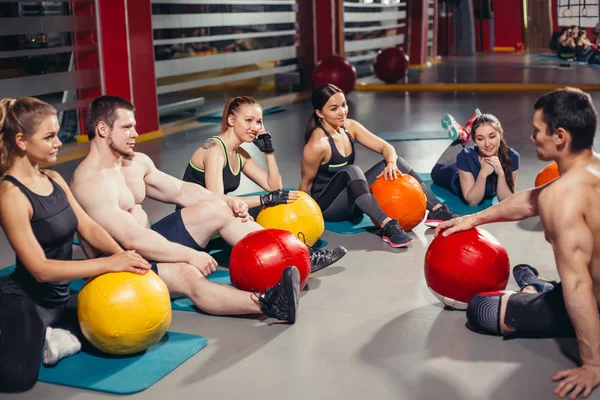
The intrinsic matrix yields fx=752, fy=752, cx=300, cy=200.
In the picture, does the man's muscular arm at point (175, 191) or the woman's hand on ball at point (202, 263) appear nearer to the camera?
the woman's hand on ball at point (202, 263)

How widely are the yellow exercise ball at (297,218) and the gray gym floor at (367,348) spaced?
0.26m

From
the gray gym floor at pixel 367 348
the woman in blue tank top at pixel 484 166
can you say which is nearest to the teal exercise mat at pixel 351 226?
the gray gym floor at pixel 367 348

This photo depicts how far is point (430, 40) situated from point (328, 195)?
14430 millimetres

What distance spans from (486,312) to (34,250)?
6.17 feet

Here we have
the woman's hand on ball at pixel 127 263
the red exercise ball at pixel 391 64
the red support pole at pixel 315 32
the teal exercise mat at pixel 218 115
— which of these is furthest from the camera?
the red exercise ball at pixel 391 64

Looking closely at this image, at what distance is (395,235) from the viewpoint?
4.68 metres

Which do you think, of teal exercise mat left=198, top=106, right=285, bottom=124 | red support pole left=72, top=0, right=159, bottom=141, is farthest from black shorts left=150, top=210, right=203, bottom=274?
teal exercise mat left=198, top=106, right=285, bottom=124

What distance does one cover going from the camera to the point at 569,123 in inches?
108

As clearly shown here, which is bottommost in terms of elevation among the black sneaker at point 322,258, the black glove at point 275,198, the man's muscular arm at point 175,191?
the black sneaker at point 322,258

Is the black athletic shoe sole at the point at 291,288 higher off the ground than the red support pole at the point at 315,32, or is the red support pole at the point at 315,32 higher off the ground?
the red support pole at the point at 315,32

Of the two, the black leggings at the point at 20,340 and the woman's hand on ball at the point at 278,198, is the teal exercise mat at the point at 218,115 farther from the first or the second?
the black leggings at the point at 20,340

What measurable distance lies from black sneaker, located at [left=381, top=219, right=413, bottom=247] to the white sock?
7.10 ft

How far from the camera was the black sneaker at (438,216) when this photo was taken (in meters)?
5.16

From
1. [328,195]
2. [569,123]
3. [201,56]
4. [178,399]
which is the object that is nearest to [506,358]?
[569,123]
